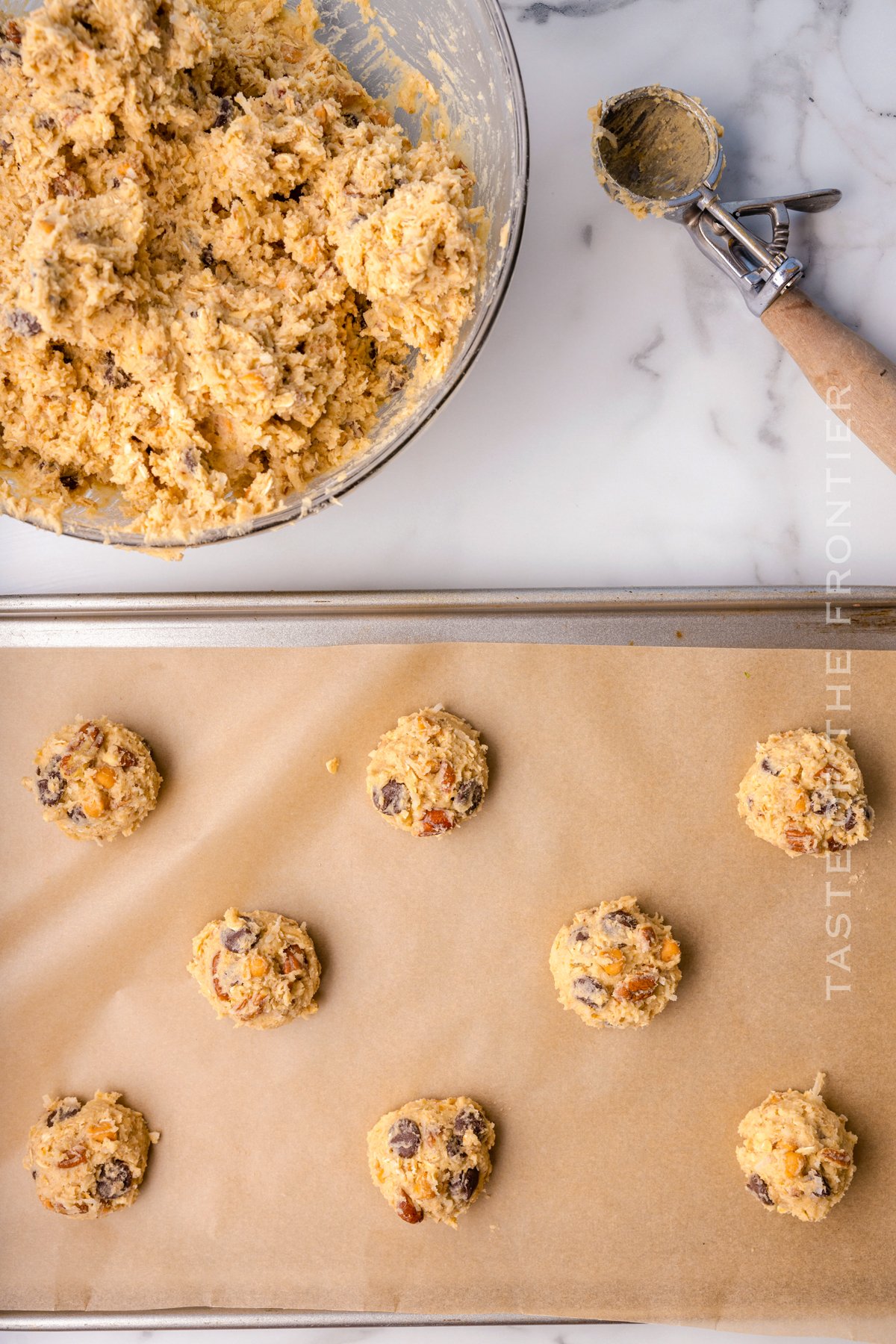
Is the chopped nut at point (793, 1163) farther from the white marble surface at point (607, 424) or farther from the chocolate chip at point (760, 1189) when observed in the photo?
the white marble surface at point (607, 424)

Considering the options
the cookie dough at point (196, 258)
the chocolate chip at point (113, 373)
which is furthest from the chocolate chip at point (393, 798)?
the chocolate chip at point (113, 373)

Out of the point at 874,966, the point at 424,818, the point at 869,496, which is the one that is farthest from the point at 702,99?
the point at 874,966

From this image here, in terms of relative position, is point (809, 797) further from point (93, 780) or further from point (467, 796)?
point (93, 780)

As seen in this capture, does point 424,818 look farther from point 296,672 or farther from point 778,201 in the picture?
point 778,201

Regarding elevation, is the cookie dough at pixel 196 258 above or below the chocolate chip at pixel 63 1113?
above

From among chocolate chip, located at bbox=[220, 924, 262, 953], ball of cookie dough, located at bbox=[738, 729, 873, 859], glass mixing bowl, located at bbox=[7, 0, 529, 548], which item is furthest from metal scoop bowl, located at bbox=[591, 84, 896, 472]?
chocolate chip, located at bbox=[220, 924, 262, 953]

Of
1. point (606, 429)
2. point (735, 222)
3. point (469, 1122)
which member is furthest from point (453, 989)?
point (735, 222)

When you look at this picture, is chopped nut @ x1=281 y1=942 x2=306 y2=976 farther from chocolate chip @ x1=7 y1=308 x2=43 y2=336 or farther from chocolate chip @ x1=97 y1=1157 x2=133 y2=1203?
chocolate chip @ x1=7 y1=308 x2=43 y2=336
